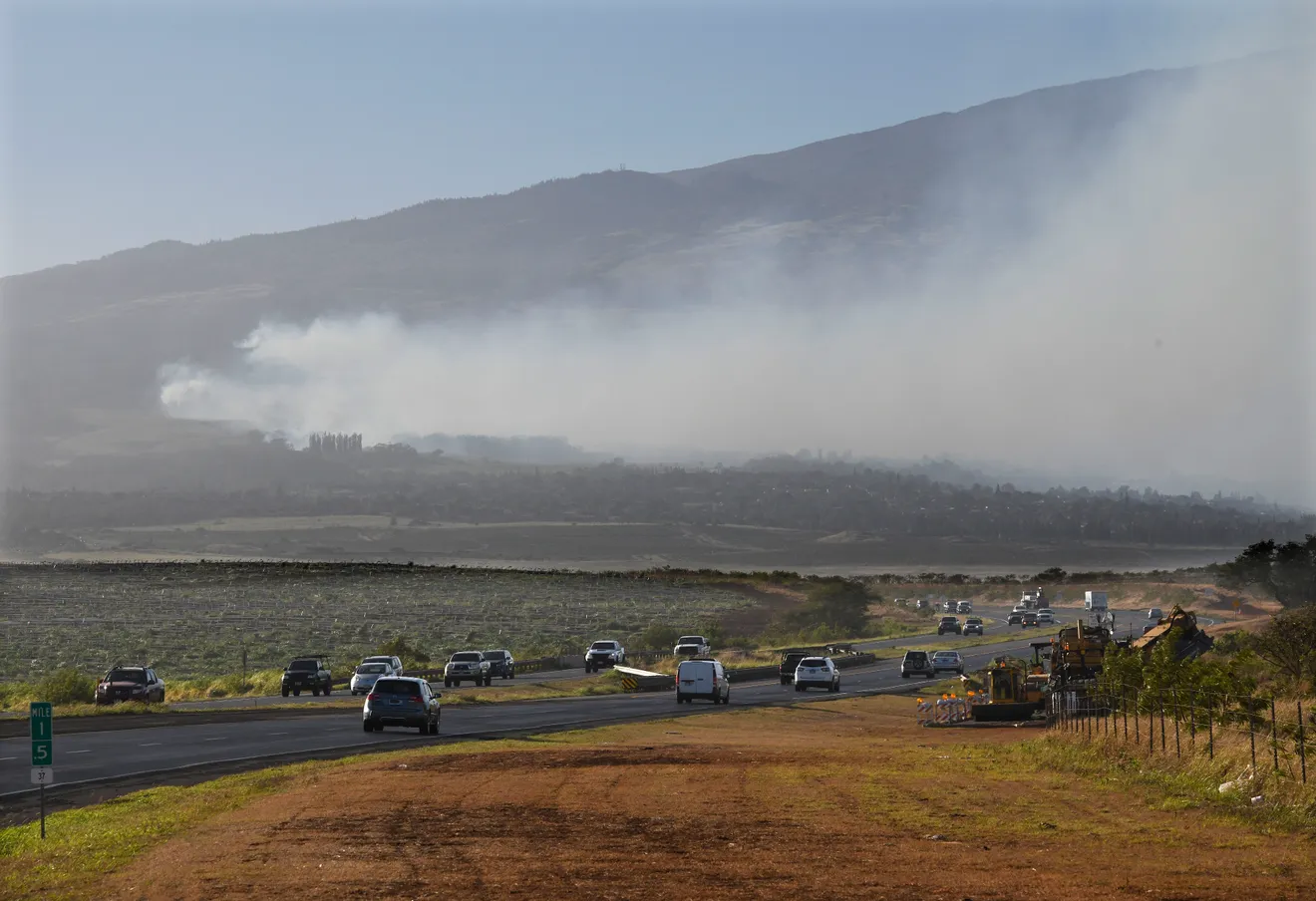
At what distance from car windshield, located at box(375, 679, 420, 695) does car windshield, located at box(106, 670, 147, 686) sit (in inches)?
680

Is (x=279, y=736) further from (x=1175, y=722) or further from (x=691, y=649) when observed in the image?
(x=691, y=649)

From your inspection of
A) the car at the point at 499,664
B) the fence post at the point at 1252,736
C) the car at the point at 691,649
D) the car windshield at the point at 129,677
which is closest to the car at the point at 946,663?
the car at the point at 691,649

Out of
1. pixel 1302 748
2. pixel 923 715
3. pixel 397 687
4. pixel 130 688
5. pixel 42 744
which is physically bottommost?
pixel 923 715

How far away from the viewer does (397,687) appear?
48969mm

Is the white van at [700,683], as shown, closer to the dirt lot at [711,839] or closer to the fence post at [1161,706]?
the dirt lot at [711,839]

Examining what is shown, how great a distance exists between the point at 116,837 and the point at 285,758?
14739 mm

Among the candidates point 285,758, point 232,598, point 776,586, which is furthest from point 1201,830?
point 776,586

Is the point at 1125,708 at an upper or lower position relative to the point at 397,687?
upper

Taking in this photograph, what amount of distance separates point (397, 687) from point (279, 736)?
3942 mm

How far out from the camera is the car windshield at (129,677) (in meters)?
61.8

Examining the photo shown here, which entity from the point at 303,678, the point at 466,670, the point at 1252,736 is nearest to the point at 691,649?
the point at 466,670

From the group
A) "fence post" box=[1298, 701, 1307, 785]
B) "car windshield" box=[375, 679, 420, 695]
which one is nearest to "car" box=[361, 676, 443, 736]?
"car windshield" box=[375, 679, 420, 695]

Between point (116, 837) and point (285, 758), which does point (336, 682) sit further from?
point (116, 837)

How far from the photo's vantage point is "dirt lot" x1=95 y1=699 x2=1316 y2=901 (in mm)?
19938
